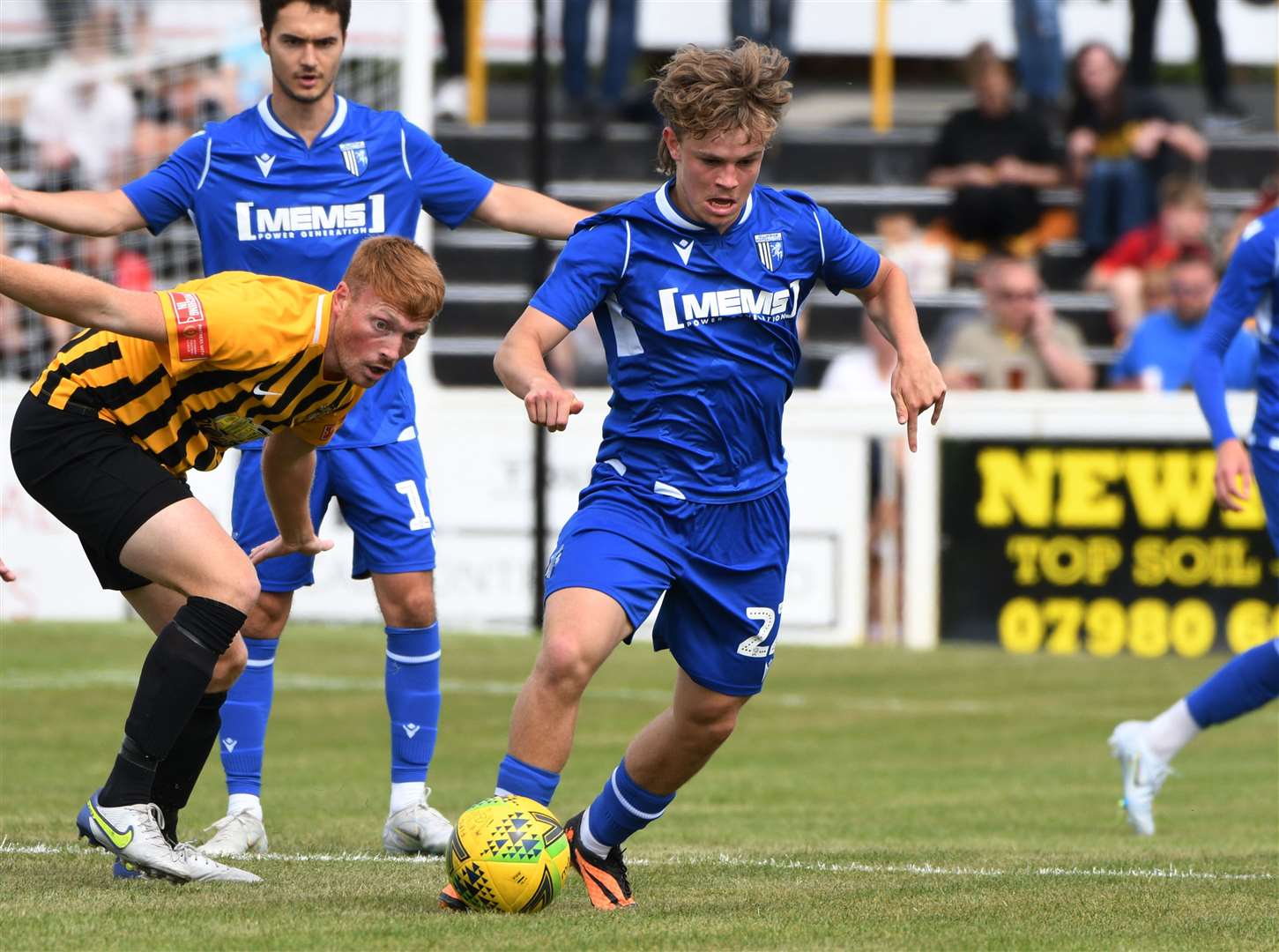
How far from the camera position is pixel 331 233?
6.87m

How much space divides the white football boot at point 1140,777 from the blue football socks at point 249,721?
3.03m

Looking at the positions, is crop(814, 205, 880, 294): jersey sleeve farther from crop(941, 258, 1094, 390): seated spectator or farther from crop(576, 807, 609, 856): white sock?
crop(941, 258, 1094, 390): seated spectator

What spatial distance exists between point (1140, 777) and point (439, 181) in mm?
3238

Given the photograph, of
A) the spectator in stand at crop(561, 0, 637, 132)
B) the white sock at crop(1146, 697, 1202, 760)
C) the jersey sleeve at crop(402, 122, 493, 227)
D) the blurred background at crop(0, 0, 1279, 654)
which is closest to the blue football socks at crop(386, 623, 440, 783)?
the jersey sleeve at crop(402, 122, 493, 227)

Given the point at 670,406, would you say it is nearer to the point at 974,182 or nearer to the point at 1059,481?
the point at 1059,481

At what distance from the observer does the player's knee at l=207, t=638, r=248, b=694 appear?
5969 mm

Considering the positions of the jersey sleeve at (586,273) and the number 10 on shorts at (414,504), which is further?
the number 10 on shorts at (414,504)

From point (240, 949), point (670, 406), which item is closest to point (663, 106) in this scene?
point (670, 406)

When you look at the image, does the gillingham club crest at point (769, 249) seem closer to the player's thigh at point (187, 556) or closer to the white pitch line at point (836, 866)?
the player's thigh at point (187, 556)

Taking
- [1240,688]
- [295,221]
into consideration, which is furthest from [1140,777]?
[295,221]

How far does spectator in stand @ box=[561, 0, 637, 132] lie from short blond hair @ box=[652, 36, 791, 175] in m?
12.5

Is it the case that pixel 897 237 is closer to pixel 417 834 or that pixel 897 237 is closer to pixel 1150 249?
pixel 1150 249

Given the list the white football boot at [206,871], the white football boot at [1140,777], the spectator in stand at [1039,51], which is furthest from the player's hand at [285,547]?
the spectator in stand at [1039,51]

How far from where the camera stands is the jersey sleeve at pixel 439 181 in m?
7.06
